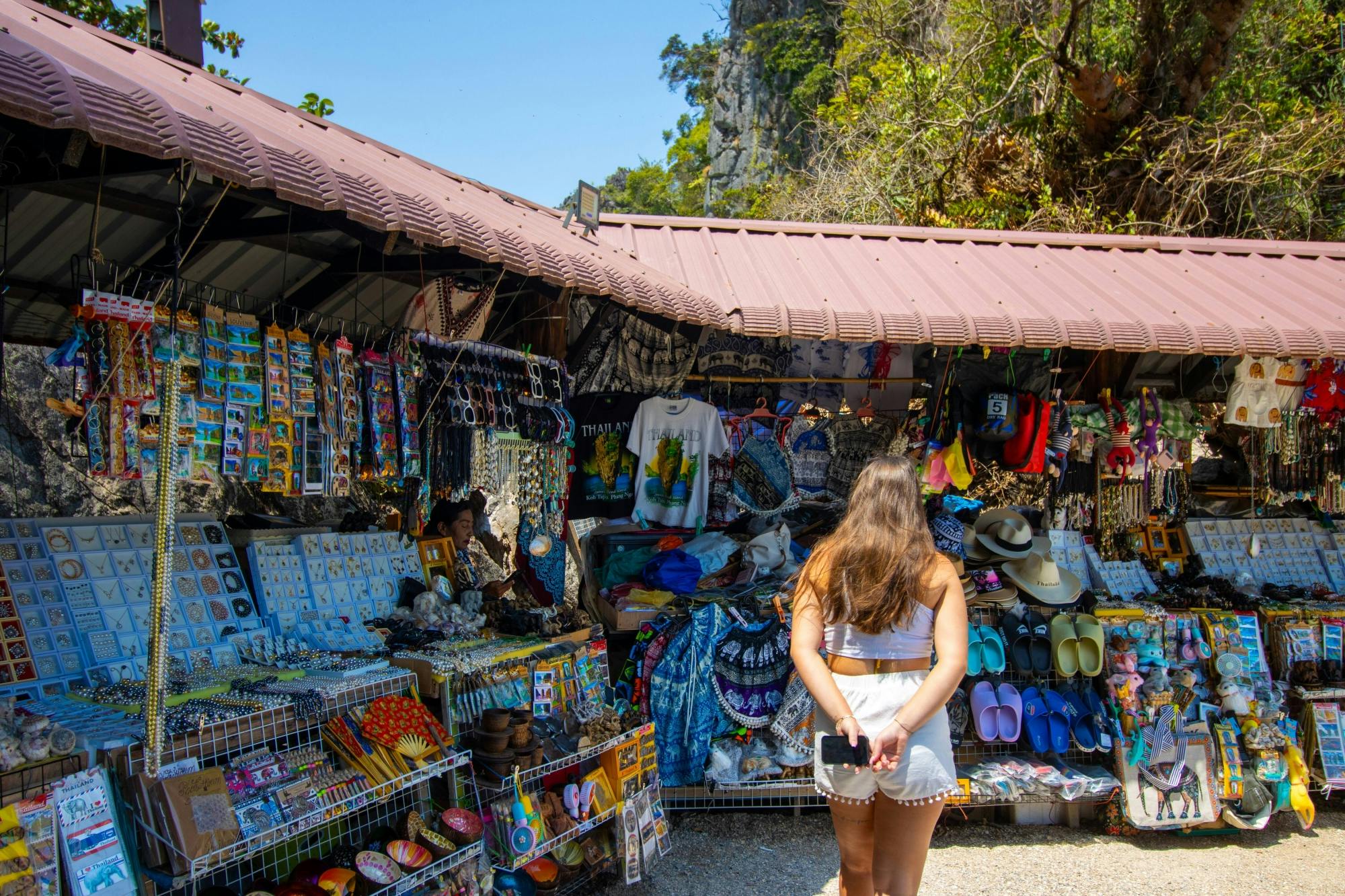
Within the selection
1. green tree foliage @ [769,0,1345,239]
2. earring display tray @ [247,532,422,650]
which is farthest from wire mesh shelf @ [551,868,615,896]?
green tree foliage @ [769,0,1345,239]

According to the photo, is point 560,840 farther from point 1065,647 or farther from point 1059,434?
point 1059,434

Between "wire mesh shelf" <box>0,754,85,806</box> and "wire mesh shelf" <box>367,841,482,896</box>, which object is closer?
"wire mesh shelf" <box>0,754,85,806</box>

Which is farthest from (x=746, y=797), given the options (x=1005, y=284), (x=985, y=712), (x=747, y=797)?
(x=1005, y=284)

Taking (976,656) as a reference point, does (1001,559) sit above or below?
above

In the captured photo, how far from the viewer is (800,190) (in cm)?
1584

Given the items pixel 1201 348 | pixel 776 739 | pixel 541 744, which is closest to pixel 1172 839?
pixel 776 739

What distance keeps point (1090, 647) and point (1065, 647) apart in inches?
6.5

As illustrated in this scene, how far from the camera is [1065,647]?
5293mm

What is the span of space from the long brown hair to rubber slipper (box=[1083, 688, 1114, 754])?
A: 2978 millimetres

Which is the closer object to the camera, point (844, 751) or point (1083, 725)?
point (844, 751)

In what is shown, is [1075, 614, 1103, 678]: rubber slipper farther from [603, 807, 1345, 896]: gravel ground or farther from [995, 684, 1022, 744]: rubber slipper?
[603, 807, 1345, 896]: gravel ground

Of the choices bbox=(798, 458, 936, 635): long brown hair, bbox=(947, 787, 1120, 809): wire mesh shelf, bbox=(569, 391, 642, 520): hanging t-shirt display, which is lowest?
bbox=(947, 787, 1120, 809): wire mesh shelf

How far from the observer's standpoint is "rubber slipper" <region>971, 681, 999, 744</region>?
17.0 feet

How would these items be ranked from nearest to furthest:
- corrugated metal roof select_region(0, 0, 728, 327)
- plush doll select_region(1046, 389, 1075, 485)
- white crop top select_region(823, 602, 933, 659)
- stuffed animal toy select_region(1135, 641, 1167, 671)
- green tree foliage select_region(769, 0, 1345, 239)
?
corrugated metal roof select_region(0, 0, 728, 327) → white crop top select_region(823, 602, 933, 659) → stuffed animal toy select_region(1135, 641, 1167, 671) → plush doll select_region(1046, 389, 1075, 485) → green tree foliage select_region(769, 0, 1345, 239)
